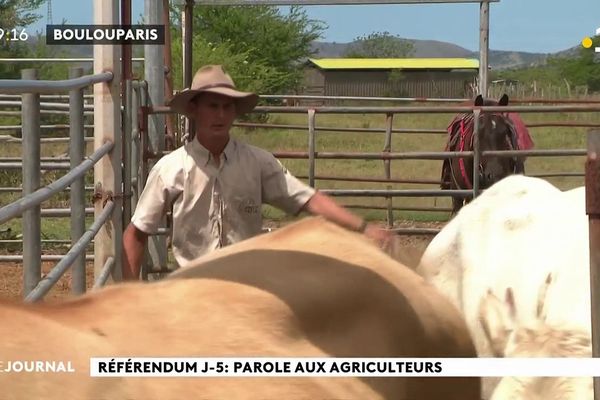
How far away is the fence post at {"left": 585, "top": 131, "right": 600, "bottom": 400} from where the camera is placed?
5.96 feet

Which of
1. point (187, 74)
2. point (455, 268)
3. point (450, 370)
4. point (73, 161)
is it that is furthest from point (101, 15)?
point (187, 74)

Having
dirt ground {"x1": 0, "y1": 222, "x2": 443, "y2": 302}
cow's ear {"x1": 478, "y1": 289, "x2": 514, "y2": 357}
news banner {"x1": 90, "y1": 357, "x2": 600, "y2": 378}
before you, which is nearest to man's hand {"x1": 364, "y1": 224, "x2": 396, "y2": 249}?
cow's ear {"x1": 478, "y1": 289, "x2": 514, "y2": 357}

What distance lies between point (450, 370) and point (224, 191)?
175 cm

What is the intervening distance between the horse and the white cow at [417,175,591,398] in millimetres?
5284

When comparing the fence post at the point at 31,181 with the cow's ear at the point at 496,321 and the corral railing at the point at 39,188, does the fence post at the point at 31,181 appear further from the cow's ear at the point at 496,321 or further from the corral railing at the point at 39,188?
the cow's ear at the point at 496,321

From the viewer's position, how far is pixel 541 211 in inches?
94.2

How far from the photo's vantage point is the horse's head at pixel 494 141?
8.00 meters

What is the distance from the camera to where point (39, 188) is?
2.65 metres

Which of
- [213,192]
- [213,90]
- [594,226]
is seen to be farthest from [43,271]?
[594,226]

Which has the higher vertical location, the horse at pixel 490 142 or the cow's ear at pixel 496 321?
the horse at pixel 490 142

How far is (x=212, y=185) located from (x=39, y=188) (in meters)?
1.03

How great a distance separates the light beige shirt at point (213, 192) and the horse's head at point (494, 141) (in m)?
4.64

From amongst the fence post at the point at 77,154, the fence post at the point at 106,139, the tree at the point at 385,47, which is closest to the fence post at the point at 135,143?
the fence post at the point at 106,139

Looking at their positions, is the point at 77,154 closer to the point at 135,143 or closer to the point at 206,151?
the point at 206,151
